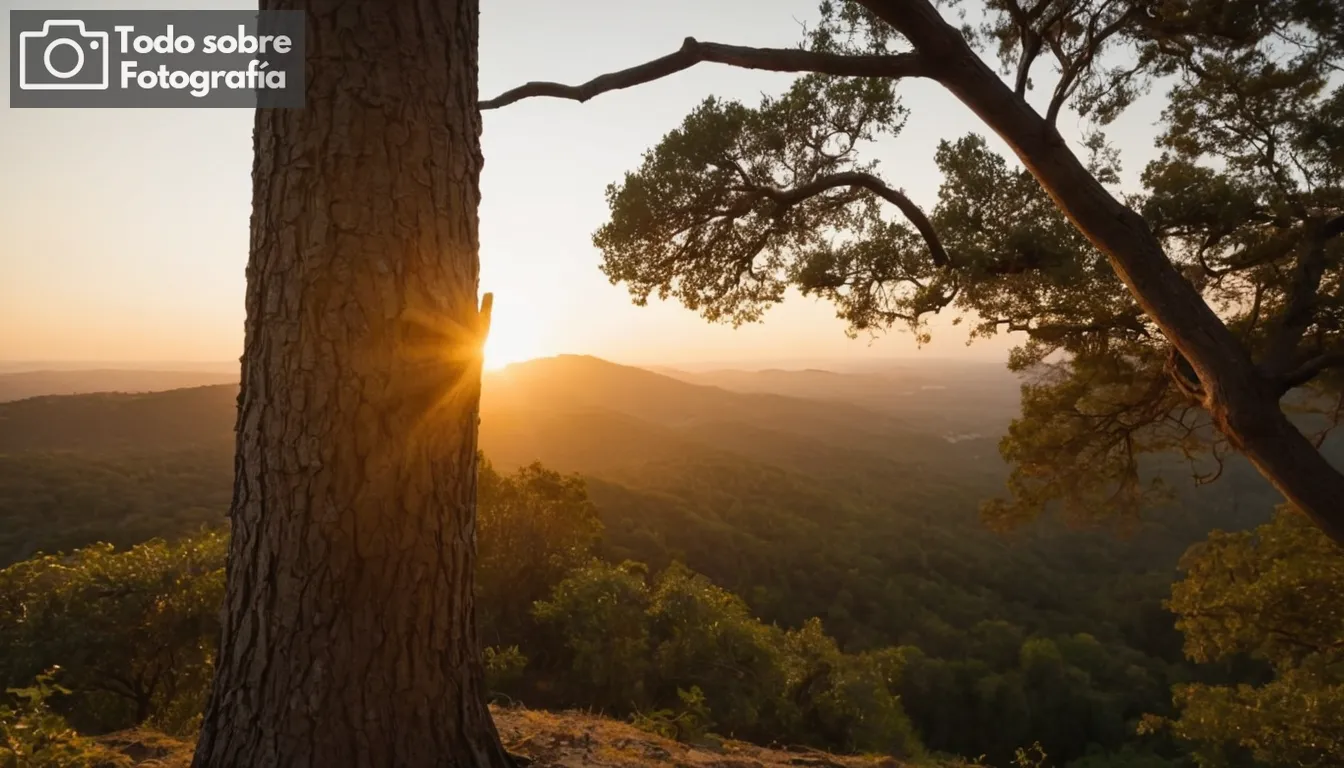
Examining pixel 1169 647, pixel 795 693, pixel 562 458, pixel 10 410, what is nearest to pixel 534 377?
pixel 562 458

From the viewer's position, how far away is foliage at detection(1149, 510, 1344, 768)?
26.1ft

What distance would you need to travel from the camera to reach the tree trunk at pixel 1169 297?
11.8ft

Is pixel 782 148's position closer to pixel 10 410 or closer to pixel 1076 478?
pixel 1076 478

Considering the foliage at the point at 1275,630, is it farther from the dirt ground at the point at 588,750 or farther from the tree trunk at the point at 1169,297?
the dirt ground at the point at 588,750

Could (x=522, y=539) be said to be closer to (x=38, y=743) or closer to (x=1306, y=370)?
(x=38, y=743)

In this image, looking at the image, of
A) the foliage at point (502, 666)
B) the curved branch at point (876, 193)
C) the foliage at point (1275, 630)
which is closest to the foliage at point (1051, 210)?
the curved branch at point (876, 193)

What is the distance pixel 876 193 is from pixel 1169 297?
213 cm

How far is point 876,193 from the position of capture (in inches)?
203

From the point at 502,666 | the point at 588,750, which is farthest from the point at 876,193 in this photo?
the point at 502,666

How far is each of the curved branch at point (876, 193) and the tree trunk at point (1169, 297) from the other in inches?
52.6

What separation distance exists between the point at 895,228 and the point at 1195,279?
2739 millimetres

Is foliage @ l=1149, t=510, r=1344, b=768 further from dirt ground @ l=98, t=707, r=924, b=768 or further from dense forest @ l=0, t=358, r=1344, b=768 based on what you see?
dirt ground @ l=98, t=707, r=924, b=768

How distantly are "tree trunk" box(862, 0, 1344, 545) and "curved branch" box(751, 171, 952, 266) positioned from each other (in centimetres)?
134

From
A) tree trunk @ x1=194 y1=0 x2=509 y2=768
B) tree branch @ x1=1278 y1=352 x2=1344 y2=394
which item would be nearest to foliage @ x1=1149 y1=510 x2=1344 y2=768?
tree branch @ x1=1278 y1=352 x2=1344 y2=394
